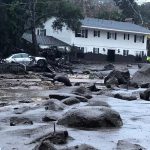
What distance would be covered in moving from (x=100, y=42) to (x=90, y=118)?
194ft

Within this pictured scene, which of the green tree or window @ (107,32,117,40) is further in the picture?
window @ (107,32,117,40)

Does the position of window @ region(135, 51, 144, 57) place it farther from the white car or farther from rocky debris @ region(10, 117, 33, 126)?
rocky debris @ region(10, 117, 33, 126)

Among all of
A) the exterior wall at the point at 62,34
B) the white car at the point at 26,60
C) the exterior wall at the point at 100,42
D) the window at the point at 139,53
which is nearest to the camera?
the white car at the point at 26,60

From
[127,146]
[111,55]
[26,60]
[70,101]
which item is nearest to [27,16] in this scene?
[26,60]

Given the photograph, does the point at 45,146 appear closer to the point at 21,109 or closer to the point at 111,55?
the point at 21,109

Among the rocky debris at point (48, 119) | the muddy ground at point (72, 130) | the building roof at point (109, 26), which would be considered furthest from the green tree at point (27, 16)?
the rocky debris at point (48, 119)

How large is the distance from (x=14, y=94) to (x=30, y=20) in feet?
113

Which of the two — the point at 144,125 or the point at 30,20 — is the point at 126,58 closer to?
the point at 30,20

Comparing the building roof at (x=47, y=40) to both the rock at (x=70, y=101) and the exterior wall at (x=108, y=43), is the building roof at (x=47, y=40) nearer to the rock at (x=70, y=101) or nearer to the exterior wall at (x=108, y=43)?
the exterior wall at (x=108, y=43)

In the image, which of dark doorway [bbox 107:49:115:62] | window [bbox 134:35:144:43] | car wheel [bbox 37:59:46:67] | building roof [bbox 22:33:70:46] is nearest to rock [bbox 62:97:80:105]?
car wheel [bbox 37:59:46:67]

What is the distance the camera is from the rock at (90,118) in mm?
11391

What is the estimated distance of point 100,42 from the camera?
70.1 metres

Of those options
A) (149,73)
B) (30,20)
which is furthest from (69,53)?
(149,73)

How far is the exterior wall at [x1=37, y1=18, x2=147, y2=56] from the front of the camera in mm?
66312
